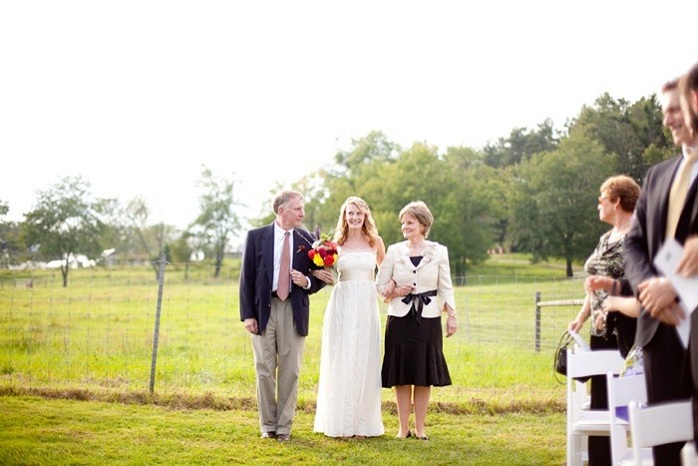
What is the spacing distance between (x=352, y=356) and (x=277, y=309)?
762 millimetres

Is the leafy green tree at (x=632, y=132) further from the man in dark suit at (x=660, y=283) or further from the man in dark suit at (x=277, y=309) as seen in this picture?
the man in dark suit at (x=660, y=283)

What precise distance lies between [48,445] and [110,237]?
4901cm

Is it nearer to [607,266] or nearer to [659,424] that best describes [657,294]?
[659,424]

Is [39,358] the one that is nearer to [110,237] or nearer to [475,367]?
[475,367]

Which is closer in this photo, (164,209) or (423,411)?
(423,411)

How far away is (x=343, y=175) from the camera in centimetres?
5834

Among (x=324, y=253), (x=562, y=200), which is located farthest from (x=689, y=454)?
(x=562, y=200)

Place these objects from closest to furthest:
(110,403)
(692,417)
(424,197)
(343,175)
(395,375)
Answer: (692,417)
(395,375)
(110,403)
(424,197)
(343,175)

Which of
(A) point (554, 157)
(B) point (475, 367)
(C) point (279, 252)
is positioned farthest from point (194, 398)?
(A) point (554, 157)

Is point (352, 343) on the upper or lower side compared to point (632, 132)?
lower

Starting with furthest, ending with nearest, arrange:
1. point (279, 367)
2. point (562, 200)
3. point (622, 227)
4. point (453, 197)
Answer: point (453, 197)
point (562, 200)
point (279, 367)
point (622, 227)

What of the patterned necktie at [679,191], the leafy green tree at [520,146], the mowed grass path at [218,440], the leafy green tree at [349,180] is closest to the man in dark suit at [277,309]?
the mowed grass path at [218,440]

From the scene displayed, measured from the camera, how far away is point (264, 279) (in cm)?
703

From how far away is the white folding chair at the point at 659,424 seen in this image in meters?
2.72
